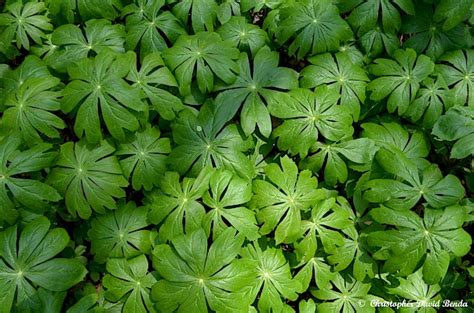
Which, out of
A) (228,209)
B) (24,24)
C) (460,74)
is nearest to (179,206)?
(228,209)

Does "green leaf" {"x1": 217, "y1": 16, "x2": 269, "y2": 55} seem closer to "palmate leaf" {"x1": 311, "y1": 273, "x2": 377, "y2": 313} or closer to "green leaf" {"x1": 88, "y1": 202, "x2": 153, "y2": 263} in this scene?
"green leaf" {"x1": 88, "y1": 202, "x2": 153, "y2": 263}

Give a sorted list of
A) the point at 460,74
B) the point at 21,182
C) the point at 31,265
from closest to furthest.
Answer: the point at 31,265, the point at 21,182, the point at 460,74

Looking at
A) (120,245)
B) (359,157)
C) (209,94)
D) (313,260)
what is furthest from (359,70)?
(120,245)

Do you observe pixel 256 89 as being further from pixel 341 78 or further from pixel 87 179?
pixel 87 179

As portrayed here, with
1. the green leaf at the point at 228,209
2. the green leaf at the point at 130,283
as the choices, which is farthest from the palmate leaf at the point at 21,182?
the green leaf at the point at 228,209

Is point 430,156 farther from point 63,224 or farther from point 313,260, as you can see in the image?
point 63,224

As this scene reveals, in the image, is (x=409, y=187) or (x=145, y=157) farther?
(x=145, y=157)

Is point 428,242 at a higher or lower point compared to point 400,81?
lower

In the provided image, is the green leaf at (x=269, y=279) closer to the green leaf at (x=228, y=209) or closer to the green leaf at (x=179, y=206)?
the green leaf at (x=228, y=209)
